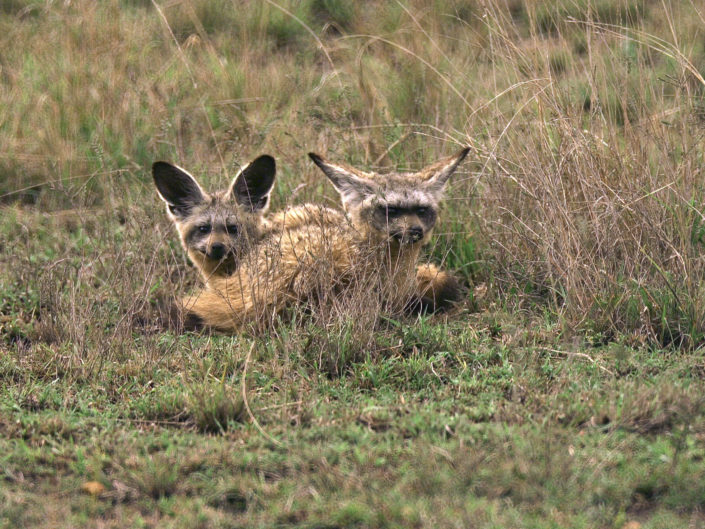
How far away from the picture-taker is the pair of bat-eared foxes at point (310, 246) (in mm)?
5387

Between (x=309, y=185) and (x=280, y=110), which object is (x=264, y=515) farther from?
(x=280, y=110)

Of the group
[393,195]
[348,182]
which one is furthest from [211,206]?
[393,195]

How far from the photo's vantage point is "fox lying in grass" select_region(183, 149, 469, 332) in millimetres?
5352

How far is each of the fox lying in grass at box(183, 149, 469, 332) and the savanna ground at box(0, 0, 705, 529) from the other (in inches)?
8.3

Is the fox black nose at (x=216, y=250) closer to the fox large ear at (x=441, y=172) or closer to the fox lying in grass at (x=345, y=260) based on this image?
the fox lying in grass at (x=345, y=260)

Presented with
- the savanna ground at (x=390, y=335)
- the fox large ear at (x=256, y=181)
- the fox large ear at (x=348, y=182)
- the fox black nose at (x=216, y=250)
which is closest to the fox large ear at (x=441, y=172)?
the savanna ground at (x=390, y=335)

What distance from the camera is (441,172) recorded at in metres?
6.29

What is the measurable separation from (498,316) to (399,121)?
2.83 m

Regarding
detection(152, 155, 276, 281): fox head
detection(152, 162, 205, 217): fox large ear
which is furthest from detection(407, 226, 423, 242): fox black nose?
detection(152, 162, 205, 217): fox large ear

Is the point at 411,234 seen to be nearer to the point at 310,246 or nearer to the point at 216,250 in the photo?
the point at 310,246

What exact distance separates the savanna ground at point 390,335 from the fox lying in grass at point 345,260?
8.3 inches

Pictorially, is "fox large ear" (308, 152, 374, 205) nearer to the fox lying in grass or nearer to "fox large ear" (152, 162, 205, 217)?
the fox lying in grass

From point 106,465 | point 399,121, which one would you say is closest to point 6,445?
point 106,465

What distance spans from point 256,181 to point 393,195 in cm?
107
